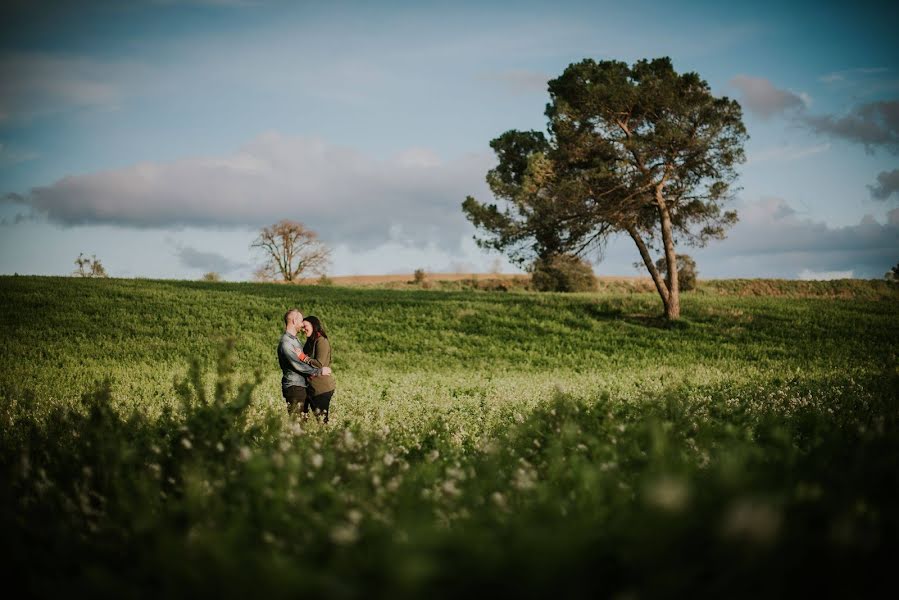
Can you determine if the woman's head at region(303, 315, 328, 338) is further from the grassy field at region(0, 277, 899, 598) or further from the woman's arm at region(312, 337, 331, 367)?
the grassy field at region(0, 277, 899, 598)

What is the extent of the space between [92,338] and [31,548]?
22866 millimetres

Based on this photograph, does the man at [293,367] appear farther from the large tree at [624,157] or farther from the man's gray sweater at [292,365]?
the large tree at [624,157]

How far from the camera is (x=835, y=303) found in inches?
1316

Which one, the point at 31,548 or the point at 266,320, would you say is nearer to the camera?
the point at 31,548

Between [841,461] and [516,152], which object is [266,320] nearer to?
[516,152]

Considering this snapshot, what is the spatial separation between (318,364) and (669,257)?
21.5 metres

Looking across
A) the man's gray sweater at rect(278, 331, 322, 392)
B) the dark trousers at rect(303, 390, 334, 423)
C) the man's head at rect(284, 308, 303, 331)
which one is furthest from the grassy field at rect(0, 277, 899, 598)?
the man's head at rect(284, 308, 303, 331)

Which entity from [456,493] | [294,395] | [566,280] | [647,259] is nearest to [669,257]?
[647,259]

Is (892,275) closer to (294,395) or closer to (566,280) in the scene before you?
(566,280)

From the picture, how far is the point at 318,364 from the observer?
8977 millimetres

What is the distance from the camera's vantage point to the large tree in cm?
2341

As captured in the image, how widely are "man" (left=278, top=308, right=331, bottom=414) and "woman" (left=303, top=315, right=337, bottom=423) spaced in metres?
0.14

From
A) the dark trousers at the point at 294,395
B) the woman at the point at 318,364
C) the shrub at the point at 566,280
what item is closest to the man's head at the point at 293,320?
the woman at the point at 318,364

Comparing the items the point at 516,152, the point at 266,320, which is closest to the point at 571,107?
the point at 516,152
